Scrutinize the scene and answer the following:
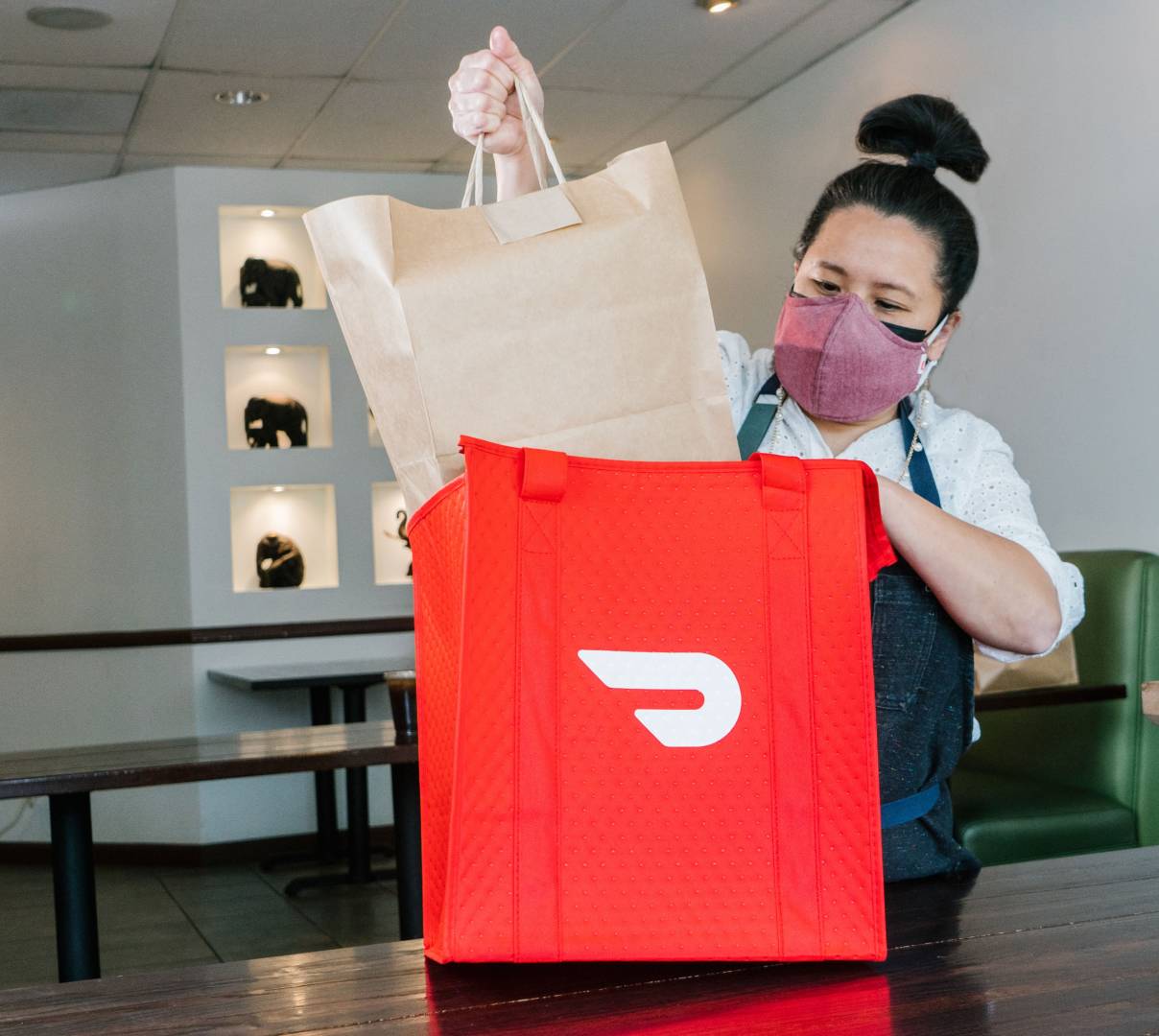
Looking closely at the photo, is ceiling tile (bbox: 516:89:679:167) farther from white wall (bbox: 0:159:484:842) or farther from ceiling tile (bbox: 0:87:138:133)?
ceiling tile (bbox: 0:87:138:133)

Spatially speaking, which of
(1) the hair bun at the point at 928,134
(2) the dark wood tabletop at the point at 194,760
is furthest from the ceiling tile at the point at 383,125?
(1) the hair bun at the point at 928,134

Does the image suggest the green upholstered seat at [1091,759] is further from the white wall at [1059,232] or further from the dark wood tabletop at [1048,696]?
the white wall at [1059,232]

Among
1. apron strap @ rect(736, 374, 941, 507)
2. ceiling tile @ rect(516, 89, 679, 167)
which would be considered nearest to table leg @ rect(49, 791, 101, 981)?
apron strap @ rect(736, 374, 941, 507)

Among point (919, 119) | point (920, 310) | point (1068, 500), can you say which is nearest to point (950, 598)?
point (920, 310)

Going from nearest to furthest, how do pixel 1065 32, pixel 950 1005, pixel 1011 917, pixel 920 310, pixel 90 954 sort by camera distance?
pixel 950 1005
pixel 1011 917
pixel 920 310
pixel 90 954
pixel 1065 32

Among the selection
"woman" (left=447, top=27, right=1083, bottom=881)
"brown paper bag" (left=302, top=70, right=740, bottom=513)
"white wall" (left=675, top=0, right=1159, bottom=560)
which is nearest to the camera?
"brown paper bag" (left=302, top=70, right=740, bottom=513)

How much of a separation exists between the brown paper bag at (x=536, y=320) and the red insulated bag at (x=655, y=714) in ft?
0.24

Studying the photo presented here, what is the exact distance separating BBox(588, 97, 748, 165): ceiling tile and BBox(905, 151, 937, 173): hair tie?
11.3 feet

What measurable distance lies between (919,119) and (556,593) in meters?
0.71

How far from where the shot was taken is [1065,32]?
3.21m

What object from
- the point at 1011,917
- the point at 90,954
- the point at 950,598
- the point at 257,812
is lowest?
the point at 257,812

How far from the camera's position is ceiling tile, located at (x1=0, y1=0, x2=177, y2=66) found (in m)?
3.46

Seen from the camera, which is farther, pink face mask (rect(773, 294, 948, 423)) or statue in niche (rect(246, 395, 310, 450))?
statue in niche (rect(246, 395, 310, 450))

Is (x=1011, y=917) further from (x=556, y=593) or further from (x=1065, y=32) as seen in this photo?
(x=1065, y=32)
